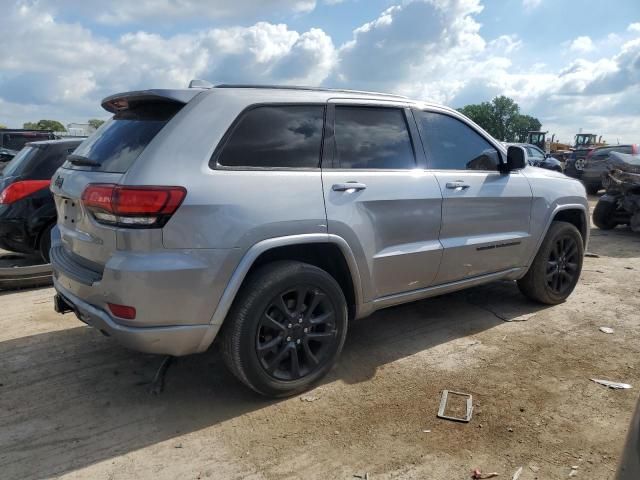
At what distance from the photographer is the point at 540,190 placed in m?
4.76

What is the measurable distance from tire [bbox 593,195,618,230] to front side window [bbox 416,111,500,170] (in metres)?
6.73

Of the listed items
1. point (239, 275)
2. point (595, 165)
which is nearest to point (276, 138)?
point (239, 275)

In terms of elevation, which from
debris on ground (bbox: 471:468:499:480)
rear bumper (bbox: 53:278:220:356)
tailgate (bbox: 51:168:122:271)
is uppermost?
tailgate (bbox: 51:168:122:271)

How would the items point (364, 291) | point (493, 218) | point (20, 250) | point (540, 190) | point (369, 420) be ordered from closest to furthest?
1. point (369, 420)
2. point (364, 291)
3. point (493, 218)
4. point (540, 190)
5. point (20, 250)

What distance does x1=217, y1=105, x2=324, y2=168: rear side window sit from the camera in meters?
3.07

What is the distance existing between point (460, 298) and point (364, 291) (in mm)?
2202

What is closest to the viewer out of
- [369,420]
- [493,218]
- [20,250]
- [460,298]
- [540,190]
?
[369,420]

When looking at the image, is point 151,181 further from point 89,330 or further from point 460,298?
point 460,298

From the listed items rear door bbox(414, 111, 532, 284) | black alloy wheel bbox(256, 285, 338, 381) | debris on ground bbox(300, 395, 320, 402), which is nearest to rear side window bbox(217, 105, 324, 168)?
black alloy wheel bbox(256, 285, 338, 381)

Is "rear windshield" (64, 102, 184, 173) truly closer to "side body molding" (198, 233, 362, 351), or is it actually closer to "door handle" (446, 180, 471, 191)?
"side body molding" (198, 233, 362, 351)

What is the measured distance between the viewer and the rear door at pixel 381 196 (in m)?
3.41

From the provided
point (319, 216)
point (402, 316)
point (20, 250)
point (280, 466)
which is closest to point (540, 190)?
point (402, 316)

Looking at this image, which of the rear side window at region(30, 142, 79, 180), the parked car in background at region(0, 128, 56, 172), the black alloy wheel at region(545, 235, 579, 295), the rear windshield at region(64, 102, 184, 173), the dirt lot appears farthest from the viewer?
the parked car in background at region(0, 128, 56, 172)

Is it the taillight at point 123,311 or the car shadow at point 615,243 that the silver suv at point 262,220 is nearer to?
the taillight at point 123,311
